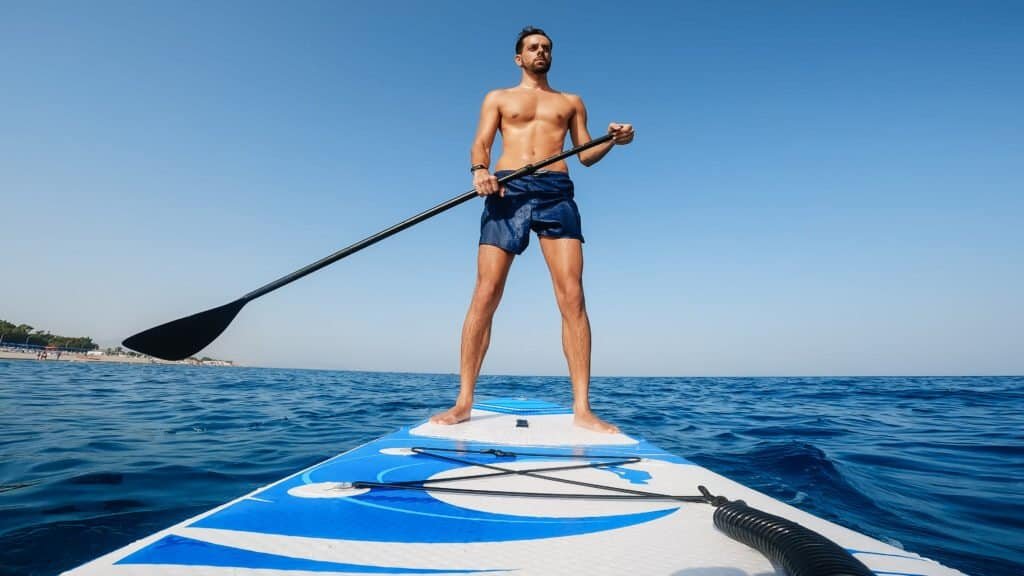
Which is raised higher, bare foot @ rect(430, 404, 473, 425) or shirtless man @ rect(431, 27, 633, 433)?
shirtless man @ rect(431, 27, 633, 433)

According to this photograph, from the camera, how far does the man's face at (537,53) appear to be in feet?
12.9

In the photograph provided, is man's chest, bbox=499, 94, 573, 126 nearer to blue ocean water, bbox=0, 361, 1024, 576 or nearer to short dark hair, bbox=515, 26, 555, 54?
short dark hair, bbox=515, 26, 555, 54

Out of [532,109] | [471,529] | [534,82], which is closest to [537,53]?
[534,82]

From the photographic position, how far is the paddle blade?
3174 mm

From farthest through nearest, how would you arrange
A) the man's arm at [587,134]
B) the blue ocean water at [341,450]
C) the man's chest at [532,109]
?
1. the man's chest at [532,109]
2. the man's arm at [587,134]
3. the blue ocean water at [341,450]

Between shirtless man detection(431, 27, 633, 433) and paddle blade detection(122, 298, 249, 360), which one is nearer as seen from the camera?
paddle blade detection(122, 298, 249, 360)

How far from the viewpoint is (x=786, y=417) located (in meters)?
7.99

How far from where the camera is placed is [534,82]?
13.2 ft

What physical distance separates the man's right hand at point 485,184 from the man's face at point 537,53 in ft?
4.10

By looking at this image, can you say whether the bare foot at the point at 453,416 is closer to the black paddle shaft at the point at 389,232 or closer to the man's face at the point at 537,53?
the black paddle shaft at the point at 389,232

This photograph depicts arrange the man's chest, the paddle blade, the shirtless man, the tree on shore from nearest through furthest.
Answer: the paddle blade → the shirtless man → the man's chest → the tree on shore

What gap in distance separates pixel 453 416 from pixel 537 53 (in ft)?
10.7

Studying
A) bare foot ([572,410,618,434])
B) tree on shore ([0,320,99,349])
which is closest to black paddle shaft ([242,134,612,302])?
bare foot ([572,410,618,434])

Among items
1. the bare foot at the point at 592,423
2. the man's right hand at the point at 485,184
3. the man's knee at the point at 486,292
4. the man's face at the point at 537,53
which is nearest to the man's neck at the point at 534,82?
the man's face at the point at 537,53
